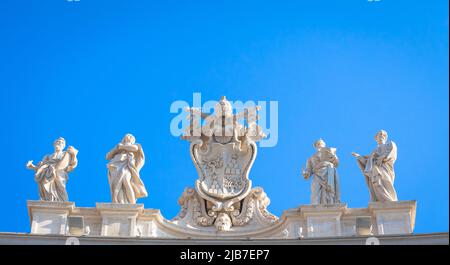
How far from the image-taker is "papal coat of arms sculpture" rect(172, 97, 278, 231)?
31266mm

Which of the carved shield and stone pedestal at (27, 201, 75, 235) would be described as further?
the carved shield

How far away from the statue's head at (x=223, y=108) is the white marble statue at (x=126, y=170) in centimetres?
206

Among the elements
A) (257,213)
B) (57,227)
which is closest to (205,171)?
(257,213)

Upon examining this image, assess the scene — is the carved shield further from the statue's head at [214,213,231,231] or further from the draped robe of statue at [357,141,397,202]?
the draped robe of statue at [357,141,397,202]

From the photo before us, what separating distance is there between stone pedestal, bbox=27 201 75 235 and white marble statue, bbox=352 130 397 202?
6.77 meters

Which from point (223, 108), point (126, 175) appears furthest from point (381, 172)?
point (126, 175)

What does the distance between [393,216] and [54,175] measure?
7785mm

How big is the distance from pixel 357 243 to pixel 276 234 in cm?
217

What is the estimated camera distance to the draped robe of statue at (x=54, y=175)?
1227 inches

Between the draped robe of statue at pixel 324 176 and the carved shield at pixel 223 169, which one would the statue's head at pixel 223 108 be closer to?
the carved shield at pixel 223 169

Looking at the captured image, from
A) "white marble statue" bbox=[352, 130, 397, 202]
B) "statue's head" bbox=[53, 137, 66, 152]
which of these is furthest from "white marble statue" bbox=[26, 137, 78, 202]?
"white marble statue" bbox=[352, 130, 397, 202]

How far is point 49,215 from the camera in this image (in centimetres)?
3069

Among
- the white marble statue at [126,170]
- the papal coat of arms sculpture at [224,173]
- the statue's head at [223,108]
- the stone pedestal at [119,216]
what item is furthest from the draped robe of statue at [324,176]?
the stone pedestal at [119,216]
